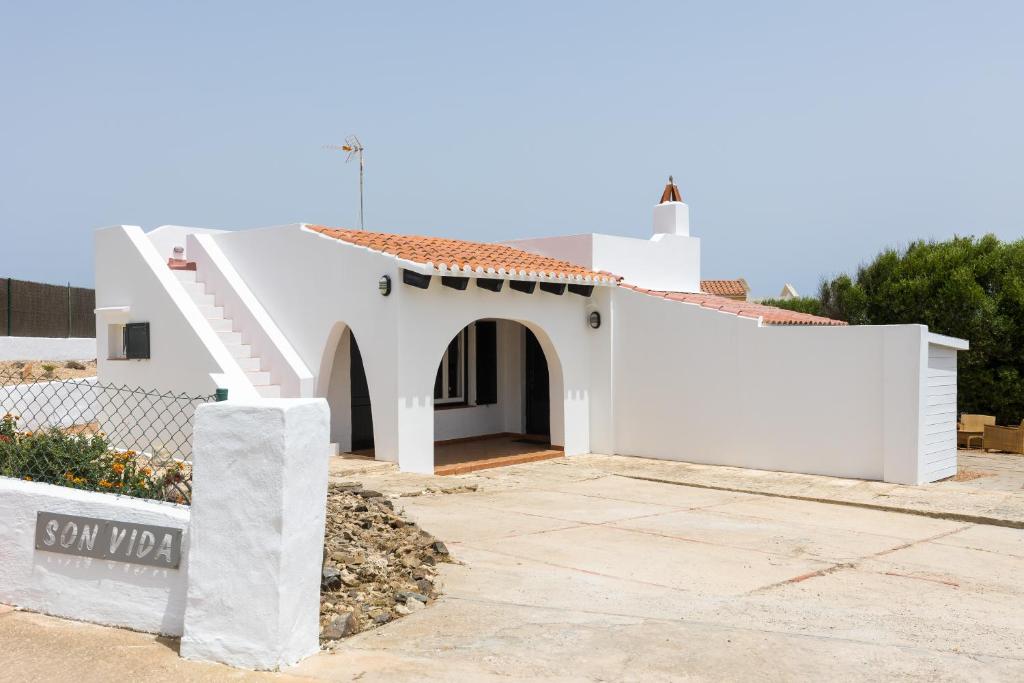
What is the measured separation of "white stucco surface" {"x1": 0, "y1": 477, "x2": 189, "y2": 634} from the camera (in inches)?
197

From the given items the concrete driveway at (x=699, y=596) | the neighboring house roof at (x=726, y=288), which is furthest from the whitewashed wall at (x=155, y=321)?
the neighboring house roof at (x=726, y=288)

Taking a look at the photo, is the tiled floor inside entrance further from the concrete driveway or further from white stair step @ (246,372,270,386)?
the concrete driveway

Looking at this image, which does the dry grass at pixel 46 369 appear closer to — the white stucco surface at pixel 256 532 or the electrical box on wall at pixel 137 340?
the electrical box on wall at pixel 137 340

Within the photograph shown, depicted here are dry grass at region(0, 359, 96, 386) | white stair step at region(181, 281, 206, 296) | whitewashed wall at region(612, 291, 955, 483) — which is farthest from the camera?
dry grass at region(0, 359, 96, 386)

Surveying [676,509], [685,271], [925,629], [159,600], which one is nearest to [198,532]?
[159,600]

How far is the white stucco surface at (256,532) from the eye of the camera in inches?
178

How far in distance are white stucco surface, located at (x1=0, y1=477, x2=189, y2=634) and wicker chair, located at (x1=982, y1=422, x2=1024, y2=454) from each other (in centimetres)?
1614

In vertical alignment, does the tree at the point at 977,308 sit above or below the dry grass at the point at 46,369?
above

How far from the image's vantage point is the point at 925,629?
569 centimetres

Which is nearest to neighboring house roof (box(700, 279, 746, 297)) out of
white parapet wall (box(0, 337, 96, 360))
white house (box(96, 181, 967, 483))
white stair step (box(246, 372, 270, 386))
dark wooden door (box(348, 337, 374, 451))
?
white house (box(96, 181, 967, 483))

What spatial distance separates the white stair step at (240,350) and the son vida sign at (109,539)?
7709mm

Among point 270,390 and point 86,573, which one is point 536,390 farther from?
point 86,573

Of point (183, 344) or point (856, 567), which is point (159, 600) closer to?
point (856, 567)

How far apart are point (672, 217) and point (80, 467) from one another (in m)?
13.4
